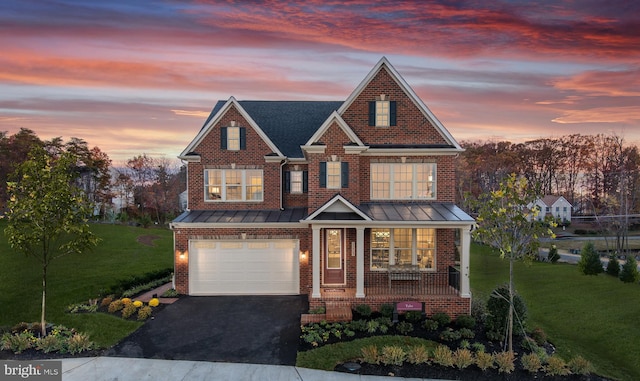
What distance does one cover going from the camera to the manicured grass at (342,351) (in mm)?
10578

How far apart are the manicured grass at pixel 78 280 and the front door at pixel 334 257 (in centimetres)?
791

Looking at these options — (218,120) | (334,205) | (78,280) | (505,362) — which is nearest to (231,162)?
(218,120)

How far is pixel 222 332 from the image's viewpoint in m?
13.0

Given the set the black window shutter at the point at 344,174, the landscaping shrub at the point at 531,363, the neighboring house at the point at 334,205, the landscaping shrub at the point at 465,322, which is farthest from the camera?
the black window shutter at the point at 344,174

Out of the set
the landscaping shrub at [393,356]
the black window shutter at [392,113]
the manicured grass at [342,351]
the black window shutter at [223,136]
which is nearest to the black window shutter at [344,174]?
the black window shutter at [392,113]

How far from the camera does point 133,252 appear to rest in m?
26.6

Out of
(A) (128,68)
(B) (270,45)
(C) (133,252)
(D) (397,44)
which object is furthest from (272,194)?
(C) (133,252)

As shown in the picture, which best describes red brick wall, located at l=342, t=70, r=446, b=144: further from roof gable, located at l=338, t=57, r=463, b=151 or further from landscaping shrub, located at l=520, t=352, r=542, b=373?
landscaping shrub, located at l=520, t=352, r=542, b=373

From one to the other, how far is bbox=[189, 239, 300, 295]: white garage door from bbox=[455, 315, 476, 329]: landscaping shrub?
7.28 metres

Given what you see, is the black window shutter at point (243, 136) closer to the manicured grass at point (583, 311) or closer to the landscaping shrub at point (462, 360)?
the landscaping shrub at point (462, 360)

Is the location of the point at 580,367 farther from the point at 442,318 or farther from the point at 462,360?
the point at 442,318

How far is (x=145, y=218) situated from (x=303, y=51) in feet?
98.0

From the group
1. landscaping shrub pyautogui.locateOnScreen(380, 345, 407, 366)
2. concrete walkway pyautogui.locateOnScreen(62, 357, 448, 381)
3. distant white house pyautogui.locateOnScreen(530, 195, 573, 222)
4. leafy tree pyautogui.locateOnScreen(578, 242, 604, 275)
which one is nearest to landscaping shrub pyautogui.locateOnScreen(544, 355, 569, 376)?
concrete walkway pyautogui.locateOnScreen(62, 357, 448, 381)

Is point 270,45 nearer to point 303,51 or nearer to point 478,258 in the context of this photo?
point 303,51
